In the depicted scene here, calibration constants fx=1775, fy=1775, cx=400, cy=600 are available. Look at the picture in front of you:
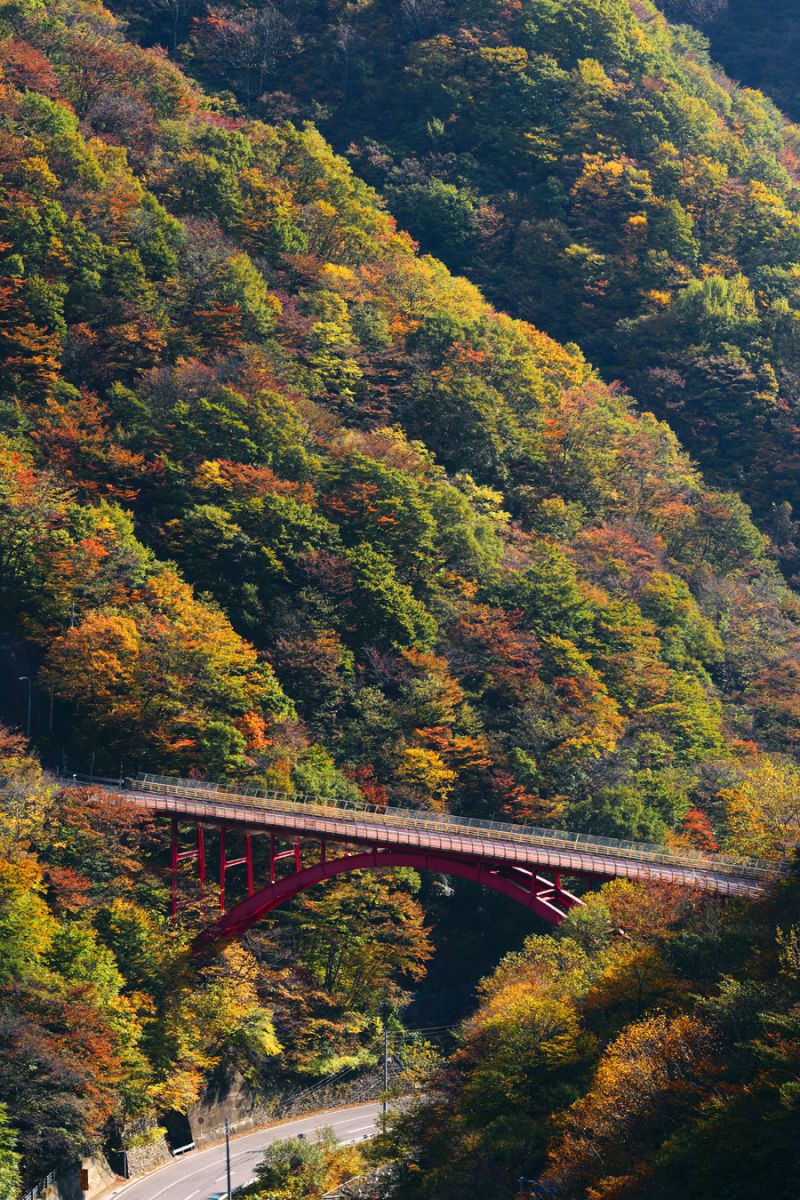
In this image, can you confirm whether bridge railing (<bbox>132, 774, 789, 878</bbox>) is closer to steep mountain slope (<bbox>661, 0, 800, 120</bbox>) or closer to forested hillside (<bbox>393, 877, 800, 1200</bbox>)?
forested hillside (<bbox>393, 877, 800, 1200</bbox>)

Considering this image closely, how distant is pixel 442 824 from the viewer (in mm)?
75188

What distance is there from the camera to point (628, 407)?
130375mm

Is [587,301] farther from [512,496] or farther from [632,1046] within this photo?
[632,1046]

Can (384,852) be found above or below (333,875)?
above

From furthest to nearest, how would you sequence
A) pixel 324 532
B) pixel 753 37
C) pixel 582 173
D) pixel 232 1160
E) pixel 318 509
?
pixel 753 37 < pixel 582 173 < pixel 318 509 < pixel 324 532 < pixel 232 1160

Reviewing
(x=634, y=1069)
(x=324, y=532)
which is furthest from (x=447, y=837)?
(x=324, y=532)

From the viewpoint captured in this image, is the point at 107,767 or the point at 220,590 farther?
the point at 220,590

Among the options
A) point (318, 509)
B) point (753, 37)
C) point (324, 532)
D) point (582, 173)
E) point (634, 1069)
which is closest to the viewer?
point (634, 1069)

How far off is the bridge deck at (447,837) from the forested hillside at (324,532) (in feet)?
7.94

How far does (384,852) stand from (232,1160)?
539 inches

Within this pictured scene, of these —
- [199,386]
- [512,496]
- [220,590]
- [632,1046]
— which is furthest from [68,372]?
[632,1046]

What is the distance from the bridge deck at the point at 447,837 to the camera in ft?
230

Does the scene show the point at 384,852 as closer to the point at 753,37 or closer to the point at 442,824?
the point at 442,824

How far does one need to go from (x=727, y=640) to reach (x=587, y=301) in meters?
38.7
